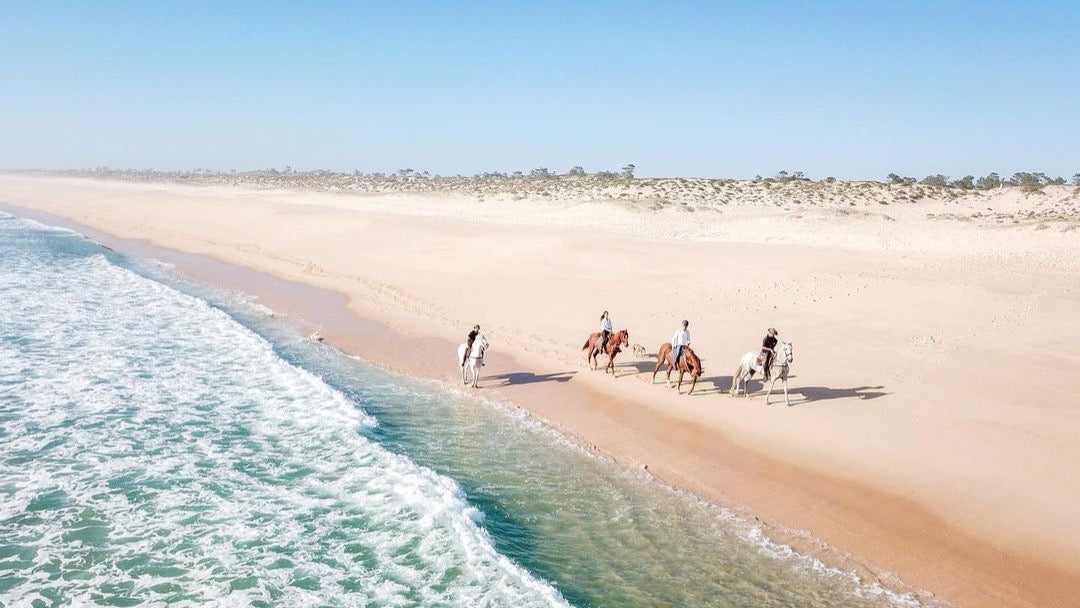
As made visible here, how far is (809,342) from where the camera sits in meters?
17.9

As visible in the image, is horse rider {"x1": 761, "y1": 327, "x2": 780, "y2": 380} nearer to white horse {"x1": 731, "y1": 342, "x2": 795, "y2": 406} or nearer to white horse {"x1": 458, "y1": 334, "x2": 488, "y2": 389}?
white horse {"x1": 731, "y1": 342, "x2": 795, "y2": 406}

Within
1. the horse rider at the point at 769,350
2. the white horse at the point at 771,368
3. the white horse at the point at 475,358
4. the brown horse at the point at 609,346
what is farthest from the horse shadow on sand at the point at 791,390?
the white horse at the point at 475,358

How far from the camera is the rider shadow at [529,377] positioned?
651 inches

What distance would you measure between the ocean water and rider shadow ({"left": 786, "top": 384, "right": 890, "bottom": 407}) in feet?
16.3

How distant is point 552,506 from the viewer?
34.1 ft

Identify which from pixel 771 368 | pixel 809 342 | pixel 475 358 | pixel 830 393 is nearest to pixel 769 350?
pixel 771 368

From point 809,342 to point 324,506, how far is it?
42.3 ft

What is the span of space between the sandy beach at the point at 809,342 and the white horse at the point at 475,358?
51cm

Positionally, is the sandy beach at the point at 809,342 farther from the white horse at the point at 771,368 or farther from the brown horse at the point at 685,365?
the brown horse at the point at 685,365

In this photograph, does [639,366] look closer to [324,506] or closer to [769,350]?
[769,350]

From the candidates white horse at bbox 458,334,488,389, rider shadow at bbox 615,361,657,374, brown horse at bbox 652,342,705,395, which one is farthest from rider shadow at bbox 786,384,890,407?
white horse at bbox 458,334,488,389

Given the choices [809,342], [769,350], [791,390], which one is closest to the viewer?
[769,350]

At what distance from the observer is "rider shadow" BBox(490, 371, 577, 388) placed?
16547 mm

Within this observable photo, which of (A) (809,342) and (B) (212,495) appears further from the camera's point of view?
(A) (809,342)
